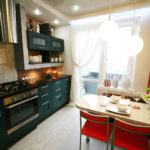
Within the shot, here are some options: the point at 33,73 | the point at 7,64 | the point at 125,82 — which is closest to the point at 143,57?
the point at 125,82

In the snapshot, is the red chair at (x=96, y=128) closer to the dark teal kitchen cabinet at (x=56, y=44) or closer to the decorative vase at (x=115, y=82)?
the decorative vase at (x=115, y=82)

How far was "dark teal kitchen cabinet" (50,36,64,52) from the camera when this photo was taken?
2938 mm

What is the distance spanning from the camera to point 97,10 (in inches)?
106

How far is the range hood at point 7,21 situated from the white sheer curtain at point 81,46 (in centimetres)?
172

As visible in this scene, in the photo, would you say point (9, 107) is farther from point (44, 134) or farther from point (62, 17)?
point (62, 17)

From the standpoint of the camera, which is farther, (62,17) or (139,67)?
Result: (62,17)

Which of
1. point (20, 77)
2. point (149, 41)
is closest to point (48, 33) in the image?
point (20, 77)

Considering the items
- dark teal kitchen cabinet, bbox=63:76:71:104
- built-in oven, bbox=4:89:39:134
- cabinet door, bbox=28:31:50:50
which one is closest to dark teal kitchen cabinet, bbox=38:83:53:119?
built-in oven, bbox=4:89:39:134

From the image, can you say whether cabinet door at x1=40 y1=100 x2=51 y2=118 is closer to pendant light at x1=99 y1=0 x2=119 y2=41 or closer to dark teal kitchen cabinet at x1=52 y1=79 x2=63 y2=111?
dark teal kitchen cabinet at x1=52 y1=79 x2=63 y2=111

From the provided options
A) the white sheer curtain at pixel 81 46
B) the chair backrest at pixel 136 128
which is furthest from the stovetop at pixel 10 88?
the chair backrest at pixel 136 128

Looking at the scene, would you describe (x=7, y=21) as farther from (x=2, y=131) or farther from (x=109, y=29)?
(x=2, y=131)

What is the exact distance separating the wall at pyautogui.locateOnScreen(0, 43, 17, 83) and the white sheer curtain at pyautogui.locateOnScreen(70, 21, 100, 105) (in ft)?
5.55

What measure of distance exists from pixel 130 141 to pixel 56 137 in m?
1.37

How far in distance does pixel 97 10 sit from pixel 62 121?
10.0ft
